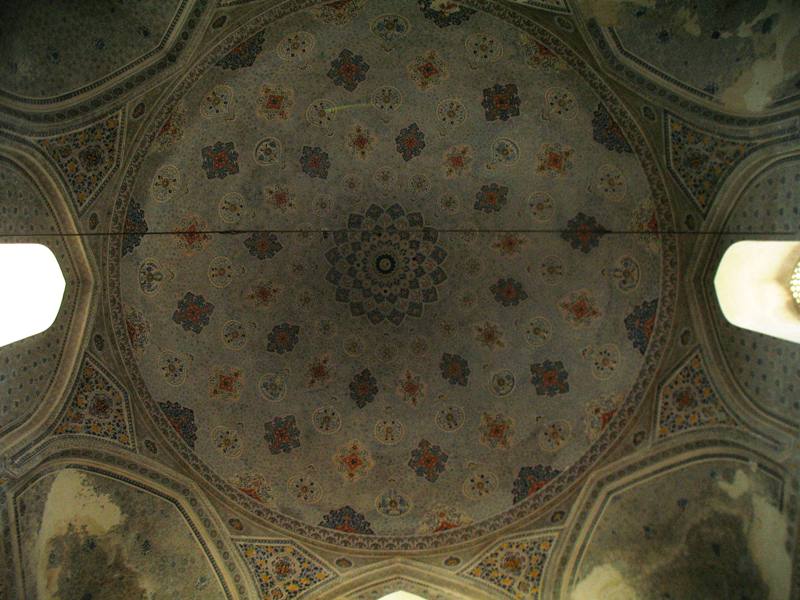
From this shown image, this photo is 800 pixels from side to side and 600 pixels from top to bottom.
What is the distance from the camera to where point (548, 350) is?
1181 cm

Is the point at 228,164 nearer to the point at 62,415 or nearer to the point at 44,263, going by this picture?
the point at 44,263

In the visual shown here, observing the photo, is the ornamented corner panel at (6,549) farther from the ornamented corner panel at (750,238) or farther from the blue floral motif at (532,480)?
the ornamented corner panel at (750,238)

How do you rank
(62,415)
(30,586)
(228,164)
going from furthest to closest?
(228,164) < (62,415) < (30,586)

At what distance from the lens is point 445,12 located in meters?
10.1

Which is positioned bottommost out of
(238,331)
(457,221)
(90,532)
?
(90,532)

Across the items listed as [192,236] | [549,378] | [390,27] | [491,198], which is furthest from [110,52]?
[549,378]

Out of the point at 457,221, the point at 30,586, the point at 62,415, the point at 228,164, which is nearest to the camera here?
the point at 30,586

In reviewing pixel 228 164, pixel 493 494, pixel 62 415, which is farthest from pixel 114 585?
pixel 228 164

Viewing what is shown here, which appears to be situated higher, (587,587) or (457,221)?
(457,221)

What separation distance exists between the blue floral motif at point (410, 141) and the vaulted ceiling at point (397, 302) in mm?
59

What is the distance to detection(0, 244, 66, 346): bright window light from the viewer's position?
9.18m

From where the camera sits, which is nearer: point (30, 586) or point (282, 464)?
point (30, 586)

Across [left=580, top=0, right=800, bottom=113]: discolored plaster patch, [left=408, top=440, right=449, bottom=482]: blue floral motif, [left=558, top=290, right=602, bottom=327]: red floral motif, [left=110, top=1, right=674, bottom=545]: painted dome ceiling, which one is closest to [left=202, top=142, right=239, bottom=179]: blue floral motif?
[left=110, top=1, right=674, bottom=545]: painted dome ceiling

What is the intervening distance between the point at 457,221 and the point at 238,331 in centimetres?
421
